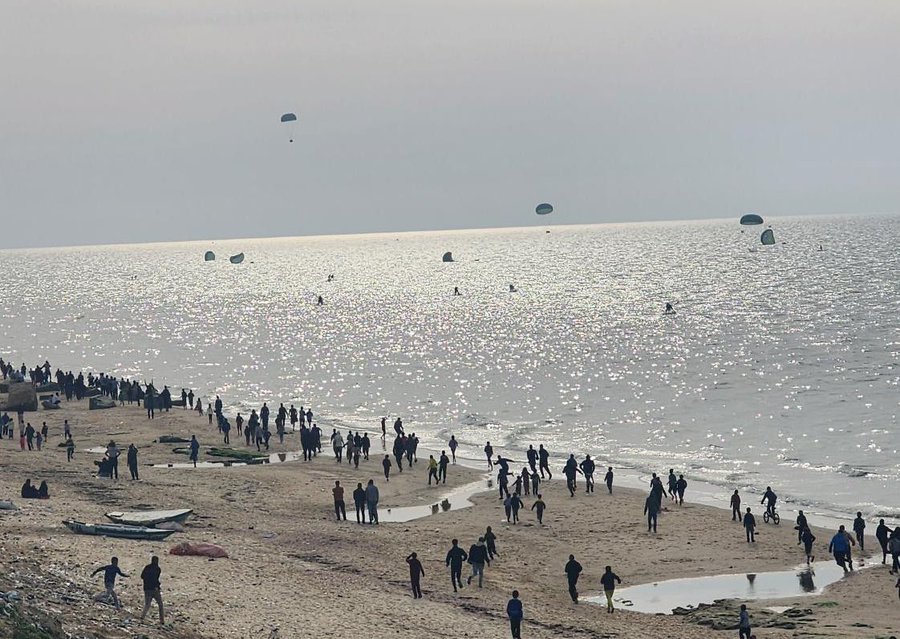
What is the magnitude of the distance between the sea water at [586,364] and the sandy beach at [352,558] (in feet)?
25.8

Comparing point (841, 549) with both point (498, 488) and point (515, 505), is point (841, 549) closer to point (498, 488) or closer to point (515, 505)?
point (515, 505)

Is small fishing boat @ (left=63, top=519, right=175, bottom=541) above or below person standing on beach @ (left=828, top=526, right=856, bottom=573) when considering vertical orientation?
above

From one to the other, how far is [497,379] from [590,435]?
23.4m

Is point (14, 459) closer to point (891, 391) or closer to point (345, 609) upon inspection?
point (345, 609)

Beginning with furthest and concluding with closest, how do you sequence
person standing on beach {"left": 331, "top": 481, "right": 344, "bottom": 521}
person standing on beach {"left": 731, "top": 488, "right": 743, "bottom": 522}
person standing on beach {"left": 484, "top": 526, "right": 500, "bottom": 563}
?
person standing on beach {"left": 731, "top": 488, "right": 743, "bottom": 522} → person standing on beach {"left": 331, "top": 481, "right": 344, "bottom": 521} → person standing on beach {"left": 484, "top": 526, "right": 500, "bottom": 563}

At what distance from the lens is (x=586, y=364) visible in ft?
266


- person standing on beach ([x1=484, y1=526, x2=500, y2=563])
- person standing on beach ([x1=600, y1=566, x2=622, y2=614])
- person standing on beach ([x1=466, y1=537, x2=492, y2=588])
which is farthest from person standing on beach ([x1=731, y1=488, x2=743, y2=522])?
person standing on beach ([x1=466, y1=537, x2=492, y2=588])

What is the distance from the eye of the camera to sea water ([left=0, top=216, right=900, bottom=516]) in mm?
46625

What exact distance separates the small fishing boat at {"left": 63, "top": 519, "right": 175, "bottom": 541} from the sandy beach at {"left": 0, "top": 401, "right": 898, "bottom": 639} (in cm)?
51

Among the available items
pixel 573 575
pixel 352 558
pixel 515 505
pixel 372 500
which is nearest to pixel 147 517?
pixel 352 558

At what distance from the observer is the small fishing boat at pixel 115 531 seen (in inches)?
983

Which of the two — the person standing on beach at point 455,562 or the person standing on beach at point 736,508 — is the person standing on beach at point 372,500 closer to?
the person standing on beach at point 455,562

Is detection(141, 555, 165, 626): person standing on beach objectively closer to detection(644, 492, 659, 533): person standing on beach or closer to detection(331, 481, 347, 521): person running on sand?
detection(331, 481, 347, 521): person running on sand

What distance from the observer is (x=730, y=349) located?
86562 mm
